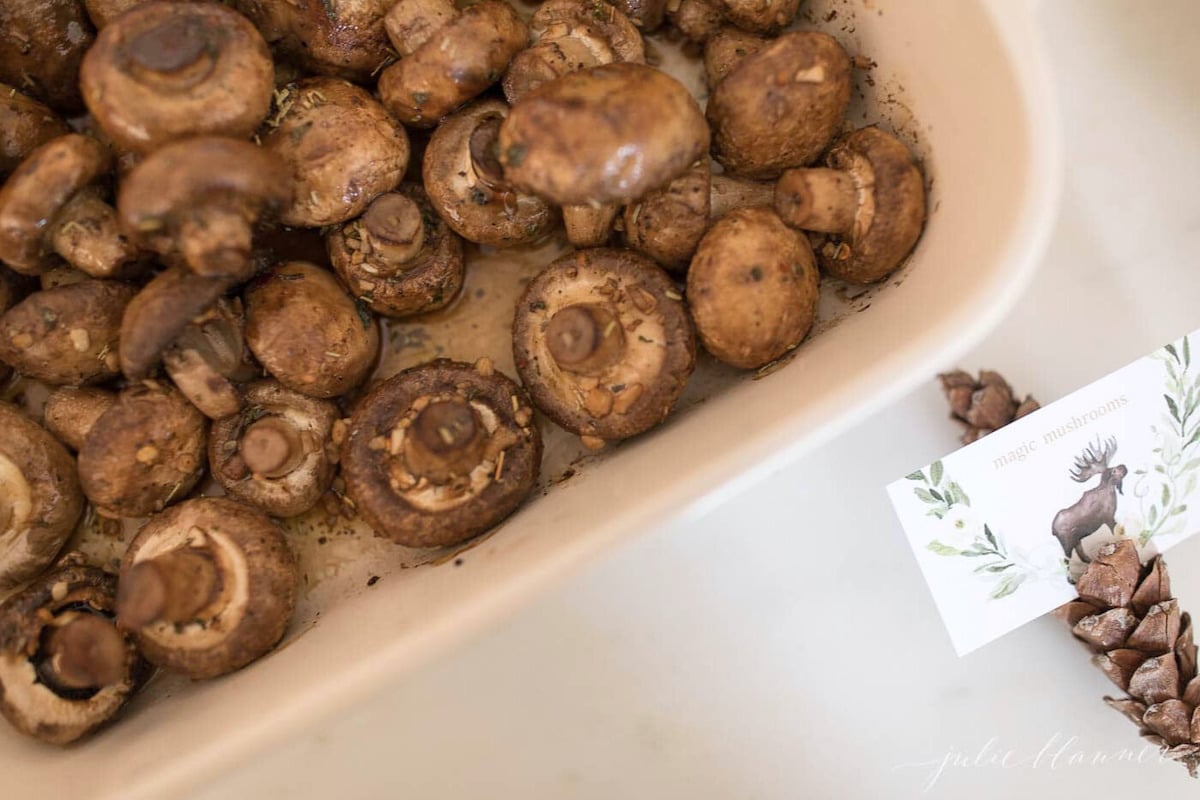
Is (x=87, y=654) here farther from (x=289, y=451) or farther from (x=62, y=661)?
(x=289, y=451)

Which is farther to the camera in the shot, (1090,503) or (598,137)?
(1090,503)

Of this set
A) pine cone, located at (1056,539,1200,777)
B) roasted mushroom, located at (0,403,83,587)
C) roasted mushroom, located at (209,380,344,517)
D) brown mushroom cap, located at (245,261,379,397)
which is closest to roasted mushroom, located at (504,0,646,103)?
brown mushroom cap, located at (245,261,379,397)

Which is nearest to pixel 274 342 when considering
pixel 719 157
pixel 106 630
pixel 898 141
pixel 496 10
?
pixel 106 630

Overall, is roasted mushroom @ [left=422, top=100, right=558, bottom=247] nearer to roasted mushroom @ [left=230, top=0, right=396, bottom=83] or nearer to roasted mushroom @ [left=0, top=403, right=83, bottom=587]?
roasted mushroom @ [left=230, top=0, right=396, bottom=83]

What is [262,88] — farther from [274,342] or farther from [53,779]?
[53,779]

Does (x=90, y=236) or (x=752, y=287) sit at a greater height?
(x=752, y=287)

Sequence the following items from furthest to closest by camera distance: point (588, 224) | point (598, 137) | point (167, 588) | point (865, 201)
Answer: point (588, 224) → point (865, 201) → point (167, 588) → point (598, 137)

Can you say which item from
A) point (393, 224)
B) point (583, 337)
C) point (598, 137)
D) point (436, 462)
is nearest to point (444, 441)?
point (436, 462)
